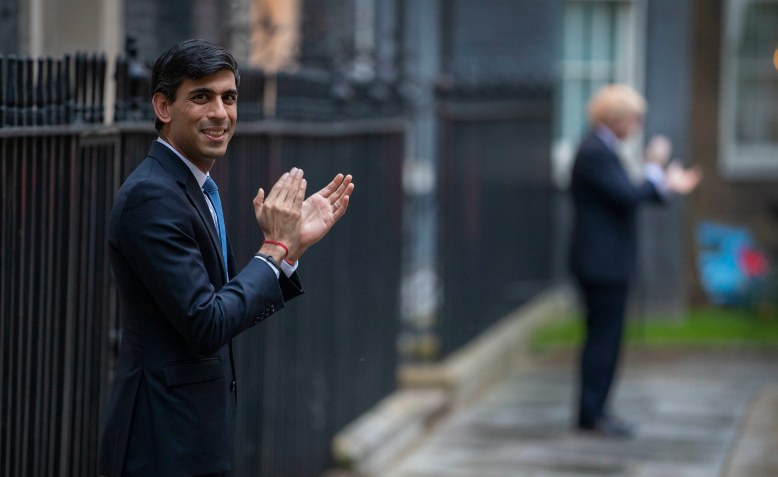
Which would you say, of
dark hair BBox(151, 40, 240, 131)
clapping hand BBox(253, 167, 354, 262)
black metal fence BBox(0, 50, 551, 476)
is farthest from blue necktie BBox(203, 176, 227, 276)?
black metal fence BBox(0, 50, 551, 476)

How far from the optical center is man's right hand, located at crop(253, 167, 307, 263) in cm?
339

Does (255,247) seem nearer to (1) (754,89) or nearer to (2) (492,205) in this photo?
(2) (492,205)

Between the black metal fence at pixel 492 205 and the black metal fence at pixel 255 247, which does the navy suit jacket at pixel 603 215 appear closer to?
the black metal fence at pixel 255 247

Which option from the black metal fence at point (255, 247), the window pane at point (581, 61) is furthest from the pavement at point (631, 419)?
the window pane at point (581, 61)

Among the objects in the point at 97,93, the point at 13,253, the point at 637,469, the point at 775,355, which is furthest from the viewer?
the point at 775,355

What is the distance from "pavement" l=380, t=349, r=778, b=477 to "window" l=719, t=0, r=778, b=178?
4230mm

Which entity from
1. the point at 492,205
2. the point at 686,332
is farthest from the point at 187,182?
the point at 686,332

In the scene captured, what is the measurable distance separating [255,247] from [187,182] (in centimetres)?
274

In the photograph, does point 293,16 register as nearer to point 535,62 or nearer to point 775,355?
point 535,62

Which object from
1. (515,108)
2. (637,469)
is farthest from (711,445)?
(515,108)

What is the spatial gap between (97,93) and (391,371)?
4081 mm

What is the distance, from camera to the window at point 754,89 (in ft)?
50.5

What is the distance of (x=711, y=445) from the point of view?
27.1ft

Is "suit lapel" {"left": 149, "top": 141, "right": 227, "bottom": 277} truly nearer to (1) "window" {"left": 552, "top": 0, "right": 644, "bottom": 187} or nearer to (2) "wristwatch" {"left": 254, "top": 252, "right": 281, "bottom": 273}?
(2) "wristwatch" {"left": 254, "top": 252, "right": 281, "bottom": 273}
